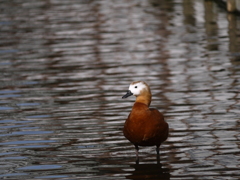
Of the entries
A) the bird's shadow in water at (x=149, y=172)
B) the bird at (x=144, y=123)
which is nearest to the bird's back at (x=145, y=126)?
the bird at (x=144, y=123)

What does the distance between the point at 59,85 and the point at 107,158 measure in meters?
4.90

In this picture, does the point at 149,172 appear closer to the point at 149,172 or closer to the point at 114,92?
the point at 149,172

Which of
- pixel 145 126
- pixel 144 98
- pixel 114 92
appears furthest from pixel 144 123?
pixel 114 92

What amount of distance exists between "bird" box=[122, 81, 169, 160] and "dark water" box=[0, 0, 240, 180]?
34 centimetres

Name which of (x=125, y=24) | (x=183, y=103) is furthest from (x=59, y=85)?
(x=125, y=24)

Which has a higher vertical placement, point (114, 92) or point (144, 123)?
point (144, 123)

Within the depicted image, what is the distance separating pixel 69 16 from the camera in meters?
24.5

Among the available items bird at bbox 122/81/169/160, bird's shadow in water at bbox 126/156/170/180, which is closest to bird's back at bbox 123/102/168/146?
bird at bbox 122/81/169/160

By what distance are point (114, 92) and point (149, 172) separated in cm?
440

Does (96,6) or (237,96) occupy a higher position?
(237,96)

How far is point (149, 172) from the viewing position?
8000mm

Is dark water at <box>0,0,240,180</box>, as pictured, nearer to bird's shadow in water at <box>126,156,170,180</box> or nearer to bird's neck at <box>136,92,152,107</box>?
bird's shadow in water at <box>126,156,170,180</box>

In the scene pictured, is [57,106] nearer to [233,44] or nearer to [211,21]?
[233,44]

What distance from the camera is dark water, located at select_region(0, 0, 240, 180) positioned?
8.30 m
